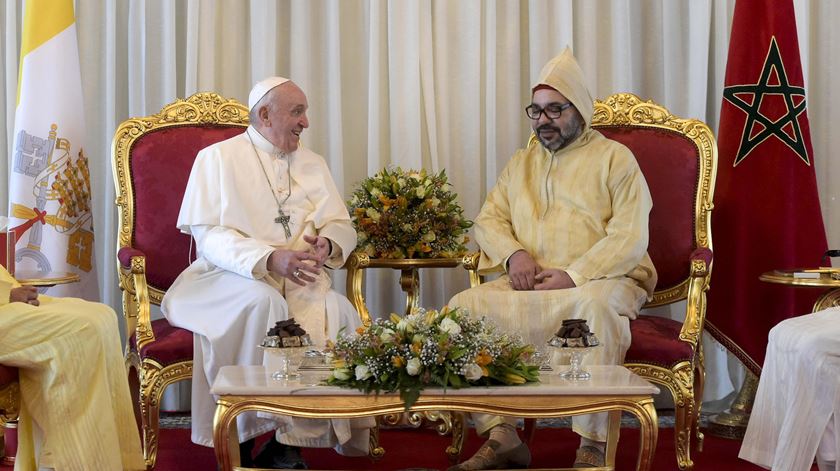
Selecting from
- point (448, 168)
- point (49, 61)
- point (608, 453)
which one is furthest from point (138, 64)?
point (608, 453)

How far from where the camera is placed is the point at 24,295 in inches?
158

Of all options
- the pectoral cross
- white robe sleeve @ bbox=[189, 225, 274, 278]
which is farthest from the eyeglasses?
white robe sleeve @ bbox=[189, 225, 274, 278]

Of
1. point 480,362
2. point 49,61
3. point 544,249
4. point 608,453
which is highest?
point 49,61

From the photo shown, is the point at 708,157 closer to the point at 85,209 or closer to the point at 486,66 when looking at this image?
the point at 486,66

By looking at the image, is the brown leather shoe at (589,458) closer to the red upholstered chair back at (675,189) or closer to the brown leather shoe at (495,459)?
the brown leather shoe at (495,459)

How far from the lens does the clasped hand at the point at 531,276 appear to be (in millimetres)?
4957

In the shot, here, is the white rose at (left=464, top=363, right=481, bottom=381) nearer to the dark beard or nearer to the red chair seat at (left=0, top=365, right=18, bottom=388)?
the red chair seat at (left=0, top=365, right=18, bottom=388)

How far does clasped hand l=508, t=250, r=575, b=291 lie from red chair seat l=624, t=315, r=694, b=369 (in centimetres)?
38

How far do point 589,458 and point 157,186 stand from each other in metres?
2.40

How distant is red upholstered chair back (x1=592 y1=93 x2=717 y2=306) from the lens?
536cm

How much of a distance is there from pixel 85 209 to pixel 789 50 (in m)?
3.60

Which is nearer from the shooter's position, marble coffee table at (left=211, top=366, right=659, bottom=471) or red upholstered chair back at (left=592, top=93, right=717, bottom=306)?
marble coffee table at (left=211, top=366, right=659, bottom=471)

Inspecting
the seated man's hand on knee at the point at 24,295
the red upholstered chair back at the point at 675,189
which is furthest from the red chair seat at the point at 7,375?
the red upholstered chair back at the point at 675,189

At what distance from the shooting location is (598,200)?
525cm
